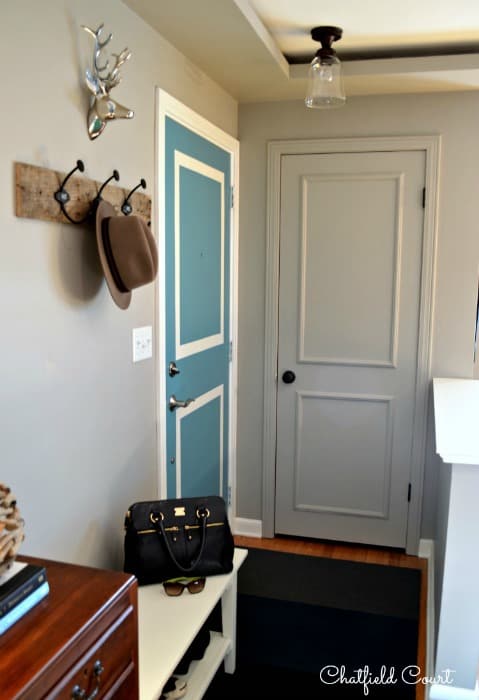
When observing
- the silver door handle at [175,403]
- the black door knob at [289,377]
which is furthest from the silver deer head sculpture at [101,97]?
the black door knob at [289,377]

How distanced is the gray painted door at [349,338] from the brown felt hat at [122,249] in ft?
4.92

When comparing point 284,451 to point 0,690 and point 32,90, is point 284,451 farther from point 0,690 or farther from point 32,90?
point 0,690

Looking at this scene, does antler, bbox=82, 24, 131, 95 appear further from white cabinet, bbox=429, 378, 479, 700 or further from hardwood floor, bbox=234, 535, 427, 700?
hardwood floor, bbox=234, 535, 427, 700

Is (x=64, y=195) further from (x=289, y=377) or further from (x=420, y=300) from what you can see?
(x=420, y=300)

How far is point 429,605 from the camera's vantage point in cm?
271

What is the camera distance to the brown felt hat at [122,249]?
1814 millimetres

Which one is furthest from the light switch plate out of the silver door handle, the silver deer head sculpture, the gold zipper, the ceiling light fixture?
the ceiling light fixture

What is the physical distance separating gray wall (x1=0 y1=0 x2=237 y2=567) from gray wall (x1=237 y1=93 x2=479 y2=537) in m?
1.03

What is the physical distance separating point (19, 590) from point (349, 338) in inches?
94.2

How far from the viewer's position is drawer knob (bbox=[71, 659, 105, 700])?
106 cm

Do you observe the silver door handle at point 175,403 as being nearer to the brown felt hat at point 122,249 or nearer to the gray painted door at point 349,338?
the brown felt hat at point 122,249

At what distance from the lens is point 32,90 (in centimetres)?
155

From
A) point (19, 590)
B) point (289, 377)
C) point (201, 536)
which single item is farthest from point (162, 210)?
point (19, 590)

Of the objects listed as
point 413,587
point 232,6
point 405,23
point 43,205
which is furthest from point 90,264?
point 413,587
